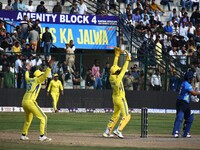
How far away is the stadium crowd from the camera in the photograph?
39.9 meters

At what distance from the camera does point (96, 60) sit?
4072cm

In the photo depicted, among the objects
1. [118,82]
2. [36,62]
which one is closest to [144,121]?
[118,82]

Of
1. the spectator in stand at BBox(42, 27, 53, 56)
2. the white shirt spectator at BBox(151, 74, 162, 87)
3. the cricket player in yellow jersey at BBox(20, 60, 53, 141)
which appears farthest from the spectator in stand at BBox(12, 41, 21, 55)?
the cricket player in yellow jersey at BBox(20, 60, 53, 141)

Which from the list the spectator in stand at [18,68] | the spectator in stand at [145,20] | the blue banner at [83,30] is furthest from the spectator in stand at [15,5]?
the spectator in stand at [145,20]

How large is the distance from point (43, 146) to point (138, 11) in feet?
80.5

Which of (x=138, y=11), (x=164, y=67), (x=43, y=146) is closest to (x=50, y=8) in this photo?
(x=138, y=11)

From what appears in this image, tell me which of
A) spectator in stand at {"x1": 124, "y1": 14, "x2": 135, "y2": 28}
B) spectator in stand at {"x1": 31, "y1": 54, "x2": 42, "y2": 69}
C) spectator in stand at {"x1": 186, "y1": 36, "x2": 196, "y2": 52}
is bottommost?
spectator in stand at {"x1": 31, "y1": 54, "x2": 42, "y2": 69}

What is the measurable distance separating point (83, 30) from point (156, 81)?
226 inches

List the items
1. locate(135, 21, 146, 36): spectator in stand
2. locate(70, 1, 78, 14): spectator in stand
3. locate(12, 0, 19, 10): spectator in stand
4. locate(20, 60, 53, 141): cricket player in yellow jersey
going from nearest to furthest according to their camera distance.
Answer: locate(20, 60, 53, 141): cricket player in yellow jersey, locate(12, 0, 19, 10): spectator in stand, locate(70, 1, 78, 14): spectator in stand, locate(135, 21, 146, 36): spectator in stand

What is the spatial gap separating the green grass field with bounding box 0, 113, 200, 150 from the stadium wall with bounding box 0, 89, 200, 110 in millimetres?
1715

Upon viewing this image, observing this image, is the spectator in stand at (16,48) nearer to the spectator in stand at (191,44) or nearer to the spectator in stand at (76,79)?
the spectator in stand at (76,79)

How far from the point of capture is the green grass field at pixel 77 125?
22594mm

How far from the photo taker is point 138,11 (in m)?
45.7

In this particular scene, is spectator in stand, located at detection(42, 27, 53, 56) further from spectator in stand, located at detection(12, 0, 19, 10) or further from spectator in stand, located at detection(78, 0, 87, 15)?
spectator in stand, located at detection(78, 0, 87, 15)
